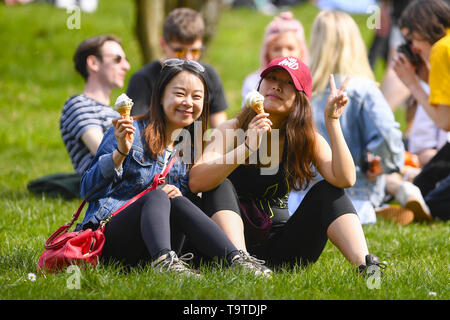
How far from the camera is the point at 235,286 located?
3229mm

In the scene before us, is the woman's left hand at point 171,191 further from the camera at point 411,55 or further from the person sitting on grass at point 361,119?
the camera at point 411,55

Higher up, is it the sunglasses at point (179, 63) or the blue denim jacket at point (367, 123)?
the sunglasses at point (179, 63)

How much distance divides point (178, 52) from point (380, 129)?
175cm

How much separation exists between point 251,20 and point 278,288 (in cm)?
1531

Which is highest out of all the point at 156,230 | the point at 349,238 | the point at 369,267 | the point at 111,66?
the point at 111,66

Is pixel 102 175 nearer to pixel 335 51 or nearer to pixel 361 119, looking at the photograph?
pixel 361 119

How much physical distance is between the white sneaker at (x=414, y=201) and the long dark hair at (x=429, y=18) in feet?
3.98

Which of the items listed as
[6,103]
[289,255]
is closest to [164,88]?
[289,255]

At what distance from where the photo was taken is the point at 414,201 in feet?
18.7

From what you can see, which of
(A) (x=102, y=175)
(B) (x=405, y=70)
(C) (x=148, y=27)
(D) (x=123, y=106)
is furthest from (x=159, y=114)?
(C) (x=148, y=27)

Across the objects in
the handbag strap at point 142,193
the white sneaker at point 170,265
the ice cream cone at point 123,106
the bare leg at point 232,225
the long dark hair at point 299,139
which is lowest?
the white sneaker at point 170,265

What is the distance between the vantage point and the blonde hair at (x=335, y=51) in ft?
17.7

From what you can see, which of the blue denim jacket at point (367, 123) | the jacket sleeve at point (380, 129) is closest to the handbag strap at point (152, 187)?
the blue denim jacket at point (367, 123)

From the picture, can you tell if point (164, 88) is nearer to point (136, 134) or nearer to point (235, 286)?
point (136, 134)
